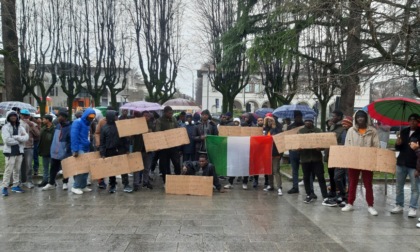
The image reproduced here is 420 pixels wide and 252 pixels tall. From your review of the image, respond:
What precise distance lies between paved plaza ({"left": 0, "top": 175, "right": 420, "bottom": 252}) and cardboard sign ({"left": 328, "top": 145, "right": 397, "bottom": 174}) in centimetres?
91

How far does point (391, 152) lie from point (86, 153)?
20.8 feet

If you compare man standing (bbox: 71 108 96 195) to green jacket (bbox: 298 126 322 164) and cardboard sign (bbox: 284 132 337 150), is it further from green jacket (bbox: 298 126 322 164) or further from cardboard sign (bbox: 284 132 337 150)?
green jacket (bbox: 298 126 322 164)

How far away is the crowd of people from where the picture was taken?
730 centimetres

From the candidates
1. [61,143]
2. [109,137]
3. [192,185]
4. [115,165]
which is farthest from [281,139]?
[61,143]

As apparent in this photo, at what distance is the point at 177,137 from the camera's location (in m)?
9.27

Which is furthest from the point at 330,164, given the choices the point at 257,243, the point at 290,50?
the point at 290,50

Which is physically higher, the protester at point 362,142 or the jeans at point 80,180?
the protester at point 362,142

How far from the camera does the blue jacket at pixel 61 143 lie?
29.3 ft

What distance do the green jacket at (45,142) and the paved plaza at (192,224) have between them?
1.09 meters

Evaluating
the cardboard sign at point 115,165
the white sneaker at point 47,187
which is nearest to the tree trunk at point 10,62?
the white sneaker at point 47,187

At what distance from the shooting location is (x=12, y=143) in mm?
8352

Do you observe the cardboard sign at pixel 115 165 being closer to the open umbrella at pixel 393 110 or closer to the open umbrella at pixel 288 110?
the open umbrella at pixel 393 110

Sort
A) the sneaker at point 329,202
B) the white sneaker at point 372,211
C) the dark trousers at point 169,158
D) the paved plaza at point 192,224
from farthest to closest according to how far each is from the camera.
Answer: the dark trousers at point 169,158 < the sneaker at point 329,202 < the white sneaker at point 372,211 < the paved plaza at point 192,224

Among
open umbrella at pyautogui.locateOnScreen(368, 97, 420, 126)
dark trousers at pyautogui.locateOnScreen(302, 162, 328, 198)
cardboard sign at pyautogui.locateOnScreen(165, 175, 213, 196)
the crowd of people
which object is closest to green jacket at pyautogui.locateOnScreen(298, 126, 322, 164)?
the crowd of people
